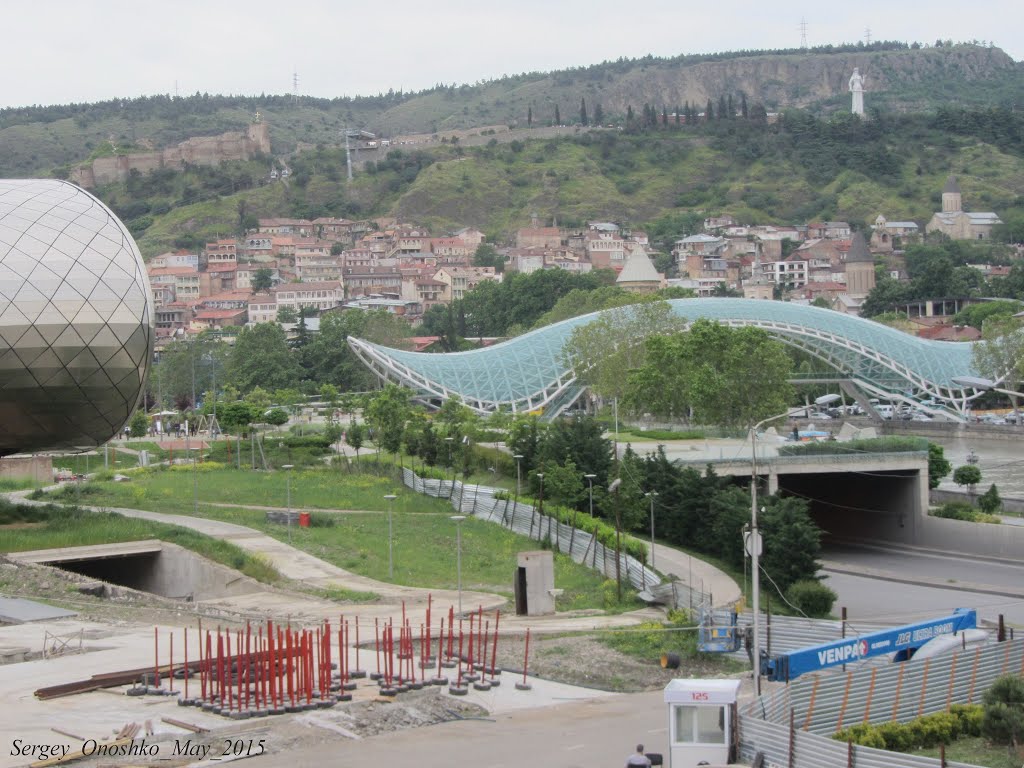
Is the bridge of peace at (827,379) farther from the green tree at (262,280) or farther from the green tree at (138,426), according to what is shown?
the green tree at (262,280)

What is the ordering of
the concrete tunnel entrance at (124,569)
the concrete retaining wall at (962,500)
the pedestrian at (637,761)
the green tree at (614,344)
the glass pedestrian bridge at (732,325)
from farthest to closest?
1. the glass pedestrian bridge at (732,325)
2. the green tree at (614,344)
3. the concrete retaining wall at (962,500)
4. the concrete tunnel entrance at (124,569)
5. the pedestrian at (637,761)

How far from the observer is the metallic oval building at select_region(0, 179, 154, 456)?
37219mm

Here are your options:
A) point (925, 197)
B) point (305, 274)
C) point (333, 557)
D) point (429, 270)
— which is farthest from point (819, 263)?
point (333, 557)

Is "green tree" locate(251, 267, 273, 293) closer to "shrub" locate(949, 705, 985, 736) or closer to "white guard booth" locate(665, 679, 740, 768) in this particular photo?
"shrub" locate(949, 705, 985, 736)

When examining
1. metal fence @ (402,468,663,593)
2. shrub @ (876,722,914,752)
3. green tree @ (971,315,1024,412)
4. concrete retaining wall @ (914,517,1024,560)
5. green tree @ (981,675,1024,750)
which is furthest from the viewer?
green tree @ (971,315,1024,412)

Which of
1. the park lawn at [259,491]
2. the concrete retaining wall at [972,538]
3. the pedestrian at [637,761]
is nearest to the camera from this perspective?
the pedestrian at [637,761]

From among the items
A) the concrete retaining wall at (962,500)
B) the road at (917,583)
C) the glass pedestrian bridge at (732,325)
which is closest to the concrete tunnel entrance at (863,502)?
the road at (917,583)

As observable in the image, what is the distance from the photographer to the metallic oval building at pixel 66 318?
37219mm

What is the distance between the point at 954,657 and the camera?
2494cm

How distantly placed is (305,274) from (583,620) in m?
150

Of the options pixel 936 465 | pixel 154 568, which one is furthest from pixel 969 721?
pixel 936 465

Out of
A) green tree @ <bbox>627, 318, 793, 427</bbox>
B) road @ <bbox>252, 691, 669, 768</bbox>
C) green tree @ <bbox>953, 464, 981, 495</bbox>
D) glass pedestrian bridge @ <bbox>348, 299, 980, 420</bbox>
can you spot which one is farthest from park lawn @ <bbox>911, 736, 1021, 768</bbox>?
glass pedestrian bridge @ <bbox>348, 299, 980, 420</bbox>

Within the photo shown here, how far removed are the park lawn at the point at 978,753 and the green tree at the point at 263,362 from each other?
2937 inches

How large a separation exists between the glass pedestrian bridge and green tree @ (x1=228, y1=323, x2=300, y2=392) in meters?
18.6
